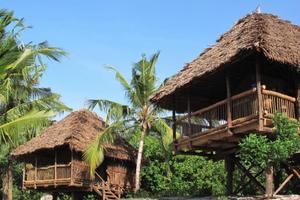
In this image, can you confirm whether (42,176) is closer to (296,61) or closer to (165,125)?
(165,125)

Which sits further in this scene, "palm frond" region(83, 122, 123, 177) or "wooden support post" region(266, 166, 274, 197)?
"palm frond" region(83, 122, 123, 177)

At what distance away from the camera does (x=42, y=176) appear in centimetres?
2445

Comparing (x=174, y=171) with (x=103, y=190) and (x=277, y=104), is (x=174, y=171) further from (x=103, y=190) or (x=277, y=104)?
(x=277, y=104)

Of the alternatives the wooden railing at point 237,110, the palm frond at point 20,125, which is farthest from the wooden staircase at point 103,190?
the palm frond at point 20,125

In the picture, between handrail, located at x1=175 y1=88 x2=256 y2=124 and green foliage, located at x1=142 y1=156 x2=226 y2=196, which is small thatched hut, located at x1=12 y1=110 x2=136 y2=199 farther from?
handrail, located at x1=175 y1=88 x2=256 y2=124

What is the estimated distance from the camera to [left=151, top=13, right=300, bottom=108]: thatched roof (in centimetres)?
1368

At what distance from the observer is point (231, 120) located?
14.4 metres

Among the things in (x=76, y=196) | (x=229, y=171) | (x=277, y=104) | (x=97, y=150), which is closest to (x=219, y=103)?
(x=277, y=104)

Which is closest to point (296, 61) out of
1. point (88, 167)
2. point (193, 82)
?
point (193, 82)

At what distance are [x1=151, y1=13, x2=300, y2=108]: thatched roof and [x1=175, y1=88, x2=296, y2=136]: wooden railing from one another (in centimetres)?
90

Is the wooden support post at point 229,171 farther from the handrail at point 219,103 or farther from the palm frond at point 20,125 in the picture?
the palm frond at point 20,125

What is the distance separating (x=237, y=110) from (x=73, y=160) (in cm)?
1117

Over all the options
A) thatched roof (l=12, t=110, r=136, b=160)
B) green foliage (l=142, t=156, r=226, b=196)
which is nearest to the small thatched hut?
thatched roof (l=12, t=110, r=136, b=160)

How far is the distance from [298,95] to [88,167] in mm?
12268
